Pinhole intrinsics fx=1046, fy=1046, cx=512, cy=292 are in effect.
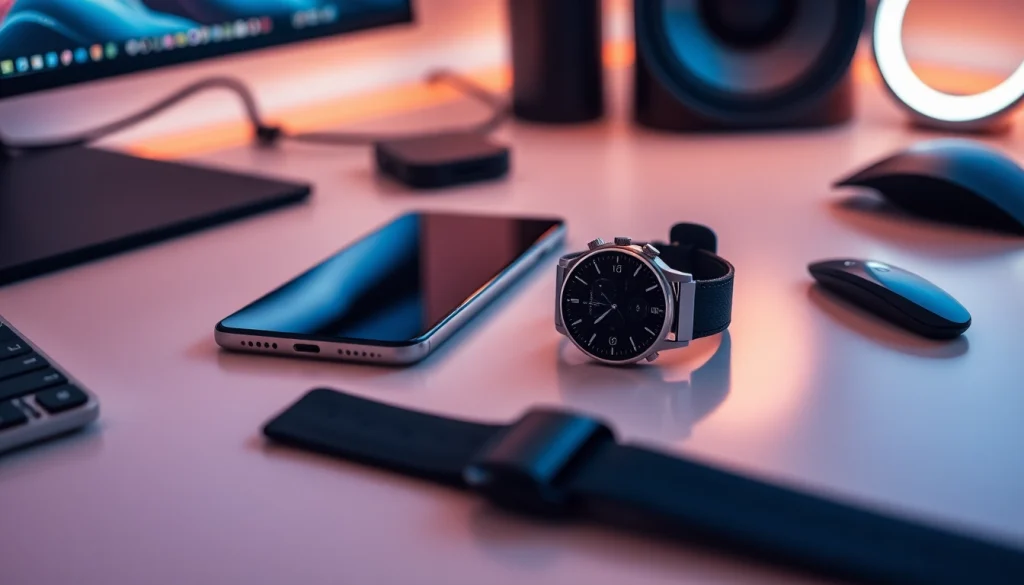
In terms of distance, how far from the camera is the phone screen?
1.78ft

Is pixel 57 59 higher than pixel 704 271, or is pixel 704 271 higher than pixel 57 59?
pixel 57 59

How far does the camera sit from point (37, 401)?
0.45 meters

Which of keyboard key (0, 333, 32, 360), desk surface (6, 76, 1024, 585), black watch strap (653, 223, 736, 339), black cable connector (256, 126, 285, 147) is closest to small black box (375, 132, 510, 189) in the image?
desk surface (6, 76, 1024, 585)

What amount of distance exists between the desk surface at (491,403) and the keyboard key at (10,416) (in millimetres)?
16

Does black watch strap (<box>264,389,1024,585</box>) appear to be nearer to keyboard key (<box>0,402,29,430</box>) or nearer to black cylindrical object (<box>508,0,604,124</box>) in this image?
keyboard key (<box>0,402,29,430</box>)

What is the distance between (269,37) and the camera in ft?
2.58

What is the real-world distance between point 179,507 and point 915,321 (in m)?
0.37

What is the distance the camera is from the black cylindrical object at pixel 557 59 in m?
0.97

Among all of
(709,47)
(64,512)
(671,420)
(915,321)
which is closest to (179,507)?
(64,512)

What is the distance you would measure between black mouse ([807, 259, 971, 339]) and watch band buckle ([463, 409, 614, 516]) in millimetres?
218

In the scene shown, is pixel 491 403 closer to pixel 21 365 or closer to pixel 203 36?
pixel 21 365

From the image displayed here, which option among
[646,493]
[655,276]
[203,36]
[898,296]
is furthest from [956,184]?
[203,36]

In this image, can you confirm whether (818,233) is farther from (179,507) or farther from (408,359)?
(179,507)

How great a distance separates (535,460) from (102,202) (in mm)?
462
